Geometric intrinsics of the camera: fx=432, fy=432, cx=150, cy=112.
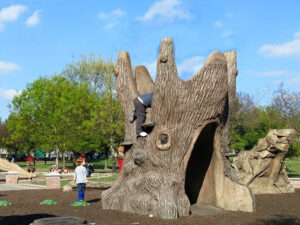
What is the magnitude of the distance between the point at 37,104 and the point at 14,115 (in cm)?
375

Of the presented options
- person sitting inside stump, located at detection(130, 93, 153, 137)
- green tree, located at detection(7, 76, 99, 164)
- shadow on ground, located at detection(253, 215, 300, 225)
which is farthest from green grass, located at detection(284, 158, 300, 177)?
person sitting inside stump, located at detection(130, 93, 153, 137)

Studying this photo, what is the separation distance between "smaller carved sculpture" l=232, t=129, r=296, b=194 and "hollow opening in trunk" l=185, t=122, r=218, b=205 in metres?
5.46

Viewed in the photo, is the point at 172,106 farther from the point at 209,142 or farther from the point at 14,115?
the point at 14,115

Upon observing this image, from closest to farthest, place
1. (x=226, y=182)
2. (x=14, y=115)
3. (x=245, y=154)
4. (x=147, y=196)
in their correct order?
(x=147, y=196) → (x=226, y=182) → (x=245, y=154) → (x=14, y=115)

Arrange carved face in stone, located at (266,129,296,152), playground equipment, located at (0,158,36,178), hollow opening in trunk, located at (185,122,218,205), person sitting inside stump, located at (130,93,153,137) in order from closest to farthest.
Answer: person sitting inside stump, located at (130,93,153,137) → hollow opening in trunk, located at (185,122,218,205) → carved face in stone, located at (266,129,296,152) → playground equipment, located at (0,158,36,178)

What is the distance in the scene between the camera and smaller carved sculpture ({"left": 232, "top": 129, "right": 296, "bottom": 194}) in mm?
17281

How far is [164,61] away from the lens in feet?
34.9

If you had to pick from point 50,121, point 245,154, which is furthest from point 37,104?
point 245,154

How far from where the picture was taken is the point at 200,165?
12188 mm

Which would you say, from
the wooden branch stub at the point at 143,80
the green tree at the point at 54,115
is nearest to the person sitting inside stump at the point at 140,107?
the wooden branch stub at the point at 143,80

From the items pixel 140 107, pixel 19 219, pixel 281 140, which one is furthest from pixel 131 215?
pixel 281 140

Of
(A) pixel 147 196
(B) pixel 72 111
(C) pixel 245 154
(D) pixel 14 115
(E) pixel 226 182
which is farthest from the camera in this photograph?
(D) pixel 14 115

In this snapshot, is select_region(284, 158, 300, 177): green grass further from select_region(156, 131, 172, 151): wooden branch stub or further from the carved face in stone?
select_region(156, 131, 172, 151): wooden branch stub

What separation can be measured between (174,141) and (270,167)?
8.24 meters
